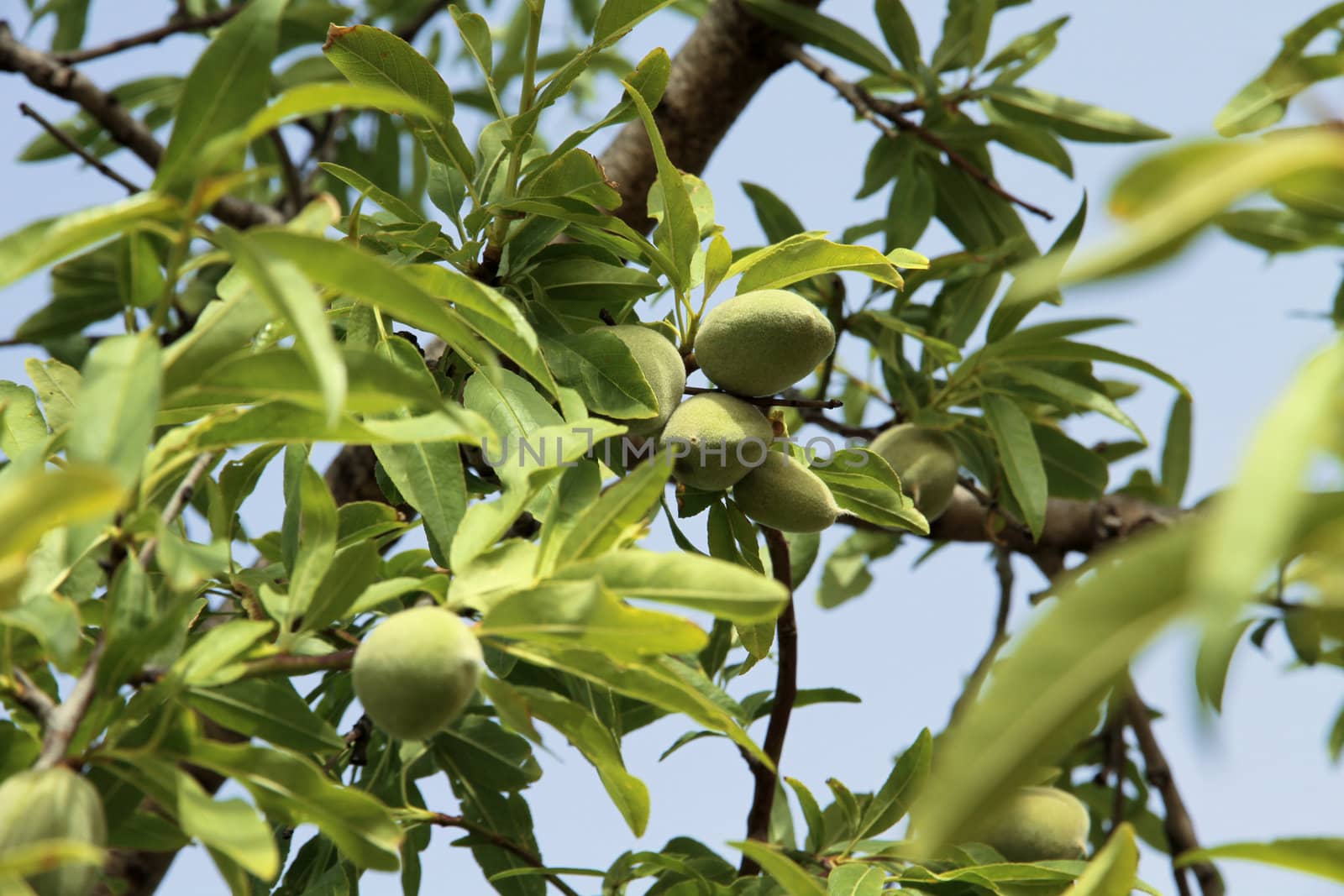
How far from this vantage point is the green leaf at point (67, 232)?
2.04ft

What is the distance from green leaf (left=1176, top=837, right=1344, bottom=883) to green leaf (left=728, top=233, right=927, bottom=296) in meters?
0.58

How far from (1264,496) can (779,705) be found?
1.01 meters

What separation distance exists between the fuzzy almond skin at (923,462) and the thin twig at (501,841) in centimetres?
65

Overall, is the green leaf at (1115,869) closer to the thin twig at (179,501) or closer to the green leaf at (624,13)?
the thin twig at (179,501)

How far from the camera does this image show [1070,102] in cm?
185

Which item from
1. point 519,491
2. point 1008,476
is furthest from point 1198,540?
point 1008,476

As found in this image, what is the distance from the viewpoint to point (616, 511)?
763 millimetres

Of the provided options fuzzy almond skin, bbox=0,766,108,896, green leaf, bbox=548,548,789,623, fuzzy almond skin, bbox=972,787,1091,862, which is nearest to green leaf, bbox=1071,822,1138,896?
green leaf, bbox=548,548,789,623

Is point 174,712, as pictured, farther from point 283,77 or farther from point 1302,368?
point 283,77

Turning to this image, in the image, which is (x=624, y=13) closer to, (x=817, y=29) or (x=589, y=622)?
(x=589, y=622)

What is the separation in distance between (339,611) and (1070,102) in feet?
4.90

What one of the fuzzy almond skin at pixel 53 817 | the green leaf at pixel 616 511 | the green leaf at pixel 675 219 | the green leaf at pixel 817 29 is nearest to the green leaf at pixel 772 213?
the green leaf at pixel 817 29

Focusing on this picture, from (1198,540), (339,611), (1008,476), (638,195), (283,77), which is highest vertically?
(283,77)

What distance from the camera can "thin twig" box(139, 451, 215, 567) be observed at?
2.39 ft
